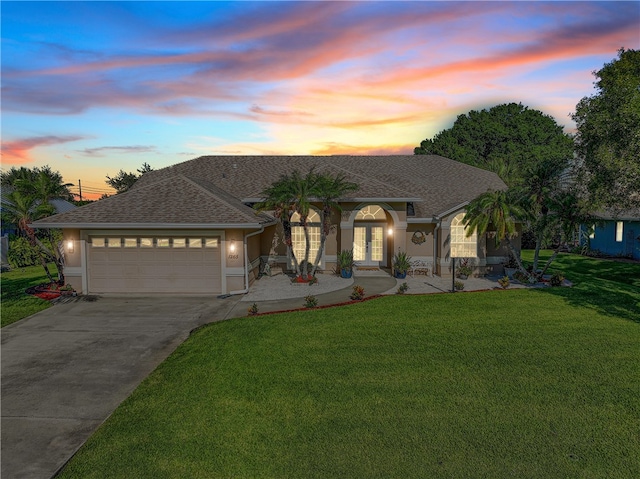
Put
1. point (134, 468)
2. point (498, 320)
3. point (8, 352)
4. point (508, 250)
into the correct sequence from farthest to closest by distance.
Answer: point (508, 250)
point (498, 320)
point (8, 352)
point (134, 468)

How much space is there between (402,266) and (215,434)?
50.3 ft

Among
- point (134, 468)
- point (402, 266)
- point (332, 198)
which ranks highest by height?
point (332, 198)

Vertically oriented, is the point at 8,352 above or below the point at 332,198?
below

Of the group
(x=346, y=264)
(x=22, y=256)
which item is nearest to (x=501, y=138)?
(x=346, y=264)

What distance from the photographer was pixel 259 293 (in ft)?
59.7

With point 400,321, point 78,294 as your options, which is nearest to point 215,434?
point 400,321

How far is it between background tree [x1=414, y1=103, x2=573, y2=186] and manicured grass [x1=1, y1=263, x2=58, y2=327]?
44.0 meters

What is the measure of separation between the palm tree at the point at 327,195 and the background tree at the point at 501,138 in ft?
109

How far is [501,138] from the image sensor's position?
5247 cm

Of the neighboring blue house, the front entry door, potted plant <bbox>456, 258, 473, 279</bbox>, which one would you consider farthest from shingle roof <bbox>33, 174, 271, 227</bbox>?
the neighboring blue house

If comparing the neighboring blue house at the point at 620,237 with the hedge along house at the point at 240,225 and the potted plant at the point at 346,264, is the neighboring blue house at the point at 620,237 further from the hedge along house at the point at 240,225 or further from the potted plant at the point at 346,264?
the potted plant at the point at 346,264

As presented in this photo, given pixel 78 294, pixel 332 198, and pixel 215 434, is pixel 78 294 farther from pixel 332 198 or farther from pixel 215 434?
pixel 215 434

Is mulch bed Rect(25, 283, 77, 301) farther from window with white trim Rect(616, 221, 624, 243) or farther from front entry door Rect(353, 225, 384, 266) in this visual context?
window with white trim Rect(616, 221, 624, 243)

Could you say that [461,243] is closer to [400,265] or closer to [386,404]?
[400,265]
